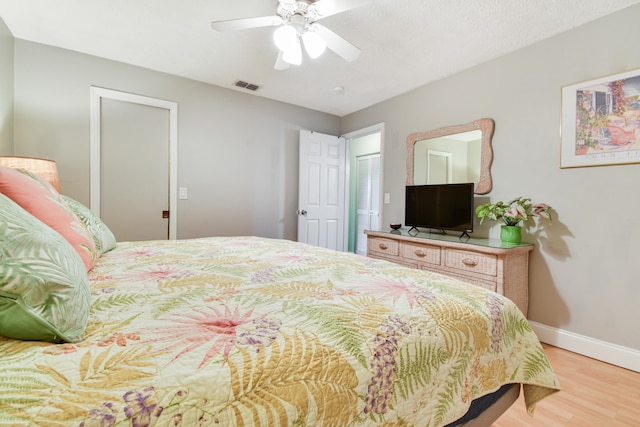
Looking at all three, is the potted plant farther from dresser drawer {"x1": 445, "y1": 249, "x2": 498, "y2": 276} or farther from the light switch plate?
the light switch plate

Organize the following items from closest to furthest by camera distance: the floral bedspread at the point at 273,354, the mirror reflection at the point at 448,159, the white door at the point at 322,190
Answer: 1. the floral bedspread at the point at 273,354
2. the mirror reflection at the point at 448,159
3. the white door at the point at 322,190

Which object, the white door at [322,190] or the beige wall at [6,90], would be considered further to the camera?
the white door at [322,190]

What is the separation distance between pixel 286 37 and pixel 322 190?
252 centimetres

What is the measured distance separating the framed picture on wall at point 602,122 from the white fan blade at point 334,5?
5.94ft

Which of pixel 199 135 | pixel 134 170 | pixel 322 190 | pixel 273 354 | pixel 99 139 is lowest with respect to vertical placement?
pixel 273 354

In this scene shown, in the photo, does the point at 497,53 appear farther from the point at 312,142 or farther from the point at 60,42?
the point at 60,42

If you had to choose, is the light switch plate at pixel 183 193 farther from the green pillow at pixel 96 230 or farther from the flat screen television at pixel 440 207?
the flat screen television at pixel 440 207

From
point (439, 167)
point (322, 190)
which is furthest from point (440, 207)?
point (322, 190)

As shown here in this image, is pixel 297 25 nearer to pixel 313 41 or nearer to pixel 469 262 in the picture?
pixel 313 41

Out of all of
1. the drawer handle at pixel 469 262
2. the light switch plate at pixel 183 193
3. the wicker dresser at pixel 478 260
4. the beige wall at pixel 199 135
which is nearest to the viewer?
the wicker dresser at pixel 478 260

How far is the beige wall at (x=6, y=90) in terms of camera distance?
2.34 m

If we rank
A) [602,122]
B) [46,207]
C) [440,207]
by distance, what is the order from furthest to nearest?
[440,207]
[602,122]
[46,207]

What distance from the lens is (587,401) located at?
1661 millimetres

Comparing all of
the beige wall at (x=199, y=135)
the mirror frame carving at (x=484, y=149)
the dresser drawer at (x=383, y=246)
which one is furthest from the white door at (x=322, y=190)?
the mirror frame carving at (x=484, y=149)
